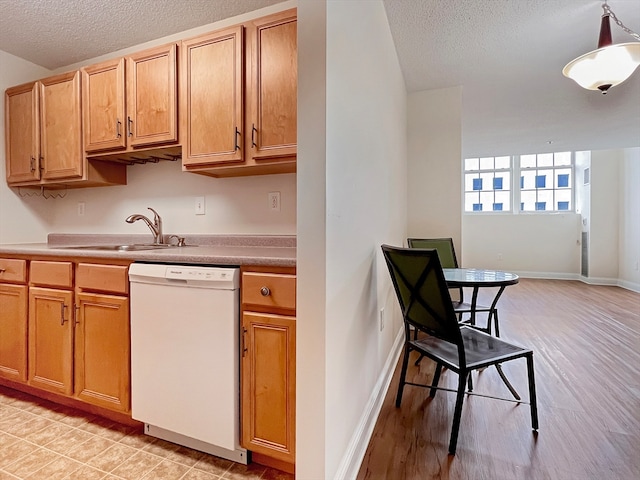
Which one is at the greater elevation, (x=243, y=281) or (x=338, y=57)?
(x=338, y=57)

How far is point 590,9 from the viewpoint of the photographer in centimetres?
208

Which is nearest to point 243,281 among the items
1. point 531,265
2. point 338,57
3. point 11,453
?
point 338,57

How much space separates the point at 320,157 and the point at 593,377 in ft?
8.12

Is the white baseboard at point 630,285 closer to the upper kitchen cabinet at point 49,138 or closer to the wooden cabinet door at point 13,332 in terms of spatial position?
the upper kitchen cabinet at point 49,138

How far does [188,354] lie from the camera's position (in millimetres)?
1442

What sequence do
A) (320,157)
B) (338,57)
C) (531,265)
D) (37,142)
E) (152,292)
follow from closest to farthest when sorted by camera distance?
1. (320,157)
2. (338,57)
3. (152,292)
4. (37,142)
5. (531,265)

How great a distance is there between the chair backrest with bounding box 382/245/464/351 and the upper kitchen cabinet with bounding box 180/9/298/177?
769 millimetres

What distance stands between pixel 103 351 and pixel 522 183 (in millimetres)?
7934

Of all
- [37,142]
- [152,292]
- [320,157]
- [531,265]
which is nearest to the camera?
[320,157]

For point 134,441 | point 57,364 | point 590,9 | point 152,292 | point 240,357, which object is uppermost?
point 590,9

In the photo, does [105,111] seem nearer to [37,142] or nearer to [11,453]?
[37,142]

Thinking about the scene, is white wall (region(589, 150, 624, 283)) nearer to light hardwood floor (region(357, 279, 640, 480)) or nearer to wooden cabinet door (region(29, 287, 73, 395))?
light hardwood floor (region(357, 279, 640, 480))

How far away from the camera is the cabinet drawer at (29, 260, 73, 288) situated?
176 centimetres

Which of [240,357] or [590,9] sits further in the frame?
[590,9]
